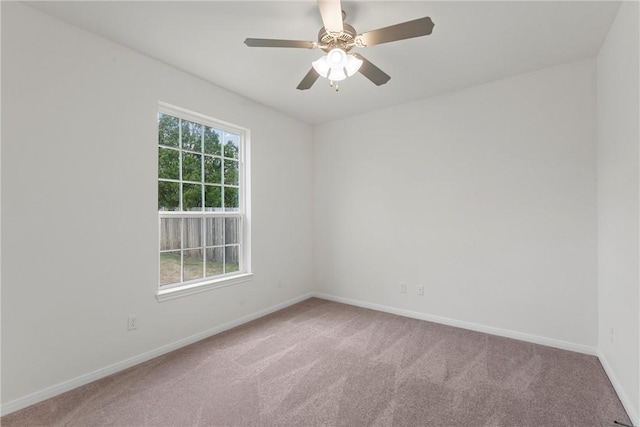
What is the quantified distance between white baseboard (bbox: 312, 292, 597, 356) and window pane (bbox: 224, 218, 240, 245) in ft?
5.63

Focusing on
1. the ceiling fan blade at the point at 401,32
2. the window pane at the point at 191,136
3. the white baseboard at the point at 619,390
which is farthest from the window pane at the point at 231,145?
the white baseboard at the point at 619,390

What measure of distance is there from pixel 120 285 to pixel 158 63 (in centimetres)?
197

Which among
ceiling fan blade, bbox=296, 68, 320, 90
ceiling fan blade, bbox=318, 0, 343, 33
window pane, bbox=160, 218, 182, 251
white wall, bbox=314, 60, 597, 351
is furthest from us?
window pane, bbox=160, 218, 182, 251

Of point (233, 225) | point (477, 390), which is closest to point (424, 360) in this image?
point (477, 390)

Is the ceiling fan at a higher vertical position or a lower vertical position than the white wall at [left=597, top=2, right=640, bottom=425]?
higher

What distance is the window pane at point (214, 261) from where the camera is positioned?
3.28 meters

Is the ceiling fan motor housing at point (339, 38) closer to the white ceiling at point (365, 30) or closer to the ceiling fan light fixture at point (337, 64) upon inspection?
the ceiling fan light fixture at point (337, 64)

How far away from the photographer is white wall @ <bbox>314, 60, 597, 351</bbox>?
109 inches

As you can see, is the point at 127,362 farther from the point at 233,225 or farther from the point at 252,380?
the point at 233,225

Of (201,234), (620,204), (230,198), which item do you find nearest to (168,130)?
(230,198)

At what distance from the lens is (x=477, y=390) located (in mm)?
2178

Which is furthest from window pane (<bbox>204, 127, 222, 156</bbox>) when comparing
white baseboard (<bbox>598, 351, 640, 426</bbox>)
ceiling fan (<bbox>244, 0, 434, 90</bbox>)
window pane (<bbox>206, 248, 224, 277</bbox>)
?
white baseboard (<bbox>598, 351, 640, 426</bbox>)

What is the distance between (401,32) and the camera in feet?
5.82

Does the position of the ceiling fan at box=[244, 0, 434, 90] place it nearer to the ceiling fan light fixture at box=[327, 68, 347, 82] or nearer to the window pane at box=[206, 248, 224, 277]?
the ceiling fan light fixture at box=[327, 68, 347, 82]
